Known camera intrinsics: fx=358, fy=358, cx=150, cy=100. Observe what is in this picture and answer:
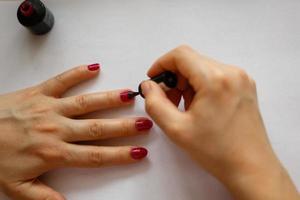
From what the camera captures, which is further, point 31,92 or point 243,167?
point 31,92

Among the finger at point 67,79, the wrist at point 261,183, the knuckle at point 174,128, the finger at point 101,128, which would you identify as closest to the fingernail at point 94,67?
the finger at point 67,79

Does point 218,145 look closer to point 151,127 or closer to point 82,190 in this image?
point 151,127

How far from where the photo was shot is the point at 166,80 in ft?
2.48

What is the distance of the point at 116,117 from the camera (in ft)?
2.74

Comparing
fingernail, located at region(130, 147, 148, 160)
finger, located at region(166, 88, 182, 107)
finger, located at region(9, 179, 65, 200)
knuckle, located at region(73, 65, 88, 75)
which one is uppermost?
knuckle, located at region(73, 65, 88, 75)

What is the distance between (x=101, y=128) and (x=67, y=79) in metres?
0.15

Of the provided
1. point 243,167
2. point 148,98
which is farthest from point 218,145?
point 148,98

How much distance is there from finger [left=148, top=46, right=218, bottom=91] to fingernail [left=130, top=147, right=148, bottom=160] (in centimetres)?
19

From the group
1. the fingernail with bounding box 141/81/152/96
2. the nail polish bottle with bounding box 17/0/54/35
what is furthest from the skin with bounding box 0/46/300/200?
the nail polish bottle with bounding box 17/0/54/35

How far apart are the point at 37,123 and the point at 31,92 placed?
0.09m

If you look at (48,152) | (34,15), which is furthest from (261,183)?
(34,15)

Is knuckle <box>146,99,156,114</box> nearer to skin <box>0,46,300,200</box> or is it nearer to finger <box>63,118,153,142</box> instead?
skin <box>0,46,300,200</box>

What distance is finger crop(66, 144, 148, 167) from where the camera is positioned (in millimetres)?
786

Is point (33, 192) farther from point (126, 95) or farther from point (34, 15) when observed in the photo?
point (34, 15)
